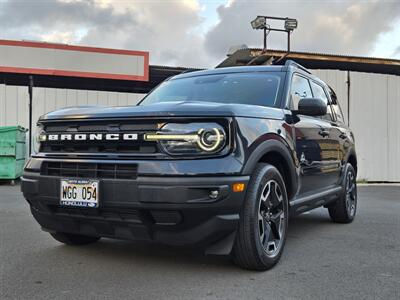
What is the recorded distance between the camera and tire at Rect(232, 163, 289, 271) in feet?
11.0

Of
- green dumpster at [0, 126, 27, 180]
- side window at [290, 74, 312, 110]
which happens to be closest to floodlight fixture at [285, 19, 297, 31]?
green dumpster at [0, 126, 27, 180]

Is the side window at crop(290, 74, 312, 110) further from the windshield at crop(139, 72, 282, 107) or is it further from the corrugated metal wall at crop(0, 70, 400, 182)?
the corrugated metal wall at crop(0, 70, 400, 182)

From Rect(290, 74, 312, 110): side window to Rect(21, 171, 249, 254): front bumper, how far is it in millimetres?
1534

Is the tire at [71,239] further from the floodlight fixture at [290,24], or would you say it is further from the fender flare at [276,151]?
the floodlight fixture at [290,24]

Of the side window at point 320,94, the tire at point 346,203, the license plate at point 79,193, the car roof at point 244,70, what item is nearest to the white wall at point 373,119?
the tire at point 346,203

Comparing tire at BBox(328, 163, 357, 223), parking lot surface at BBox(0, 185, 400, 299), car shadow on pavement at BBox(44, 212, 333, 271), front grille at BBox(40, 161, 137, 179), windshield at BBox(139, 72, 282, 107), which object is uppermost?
windshield at BBox(139, 72, 282, 107)

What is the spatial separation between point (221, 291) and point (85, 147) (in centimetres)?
146

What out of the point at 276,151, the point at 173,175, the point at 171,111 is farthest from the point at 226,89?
the point at 173,175

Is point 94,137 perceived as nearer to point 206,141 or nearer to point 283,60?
point 206,141

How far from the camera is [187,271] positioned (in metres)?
3.55

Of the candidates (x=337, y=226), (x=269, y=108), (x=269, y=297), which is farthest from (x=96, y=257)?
(x=337, y=226)

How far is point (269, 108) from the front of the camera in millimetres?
3865

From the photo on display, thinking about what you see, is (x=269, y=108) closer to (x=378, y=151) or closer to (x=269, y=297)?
(x=269, y=297)

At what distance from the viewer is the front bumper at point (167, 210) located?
3066 millimetres
